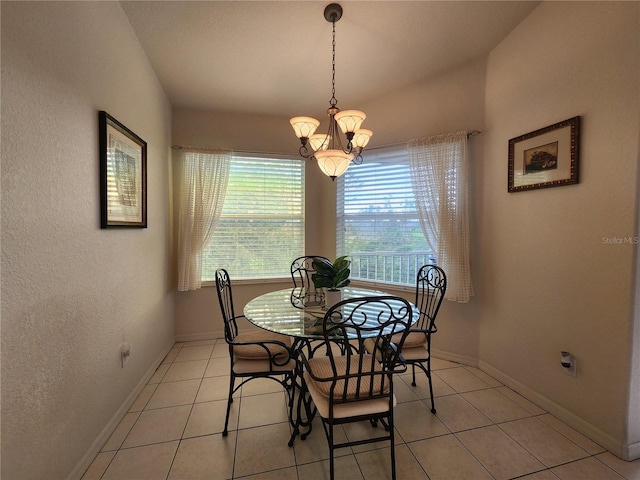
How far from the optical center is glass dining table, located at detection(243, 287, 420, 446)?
5.19 feet

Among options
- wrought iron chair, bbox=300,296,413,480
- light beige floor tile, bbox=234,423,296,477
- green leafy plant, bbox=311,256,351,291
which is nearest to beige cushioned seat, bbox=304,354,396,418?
wrought iron chair, bbox=300,296,413,480

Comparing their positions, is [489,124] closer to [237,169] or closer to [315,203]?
[315,203]

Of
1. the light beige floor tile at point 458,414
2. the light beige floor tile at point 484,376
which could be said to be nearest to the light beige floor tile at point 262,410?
the light beige floor tile at point 458,414

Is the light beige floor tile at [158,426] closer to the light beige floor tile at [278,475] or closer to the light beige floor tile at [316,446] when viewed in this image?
the light beige floor tile at [278,475]

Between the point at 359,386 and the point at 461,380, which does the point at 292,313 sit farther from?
the point at 461,380

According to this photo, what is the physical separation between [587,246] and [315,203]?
258cm

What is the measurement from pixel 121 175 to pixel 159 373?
1.75m

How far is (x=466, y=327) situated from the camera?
2.63 meters

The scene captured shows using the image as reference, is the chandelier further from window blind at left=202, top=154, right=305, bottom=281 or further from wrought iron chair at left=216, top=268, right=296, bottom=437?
window blind at left=202, top=154, right=305, bottom=281

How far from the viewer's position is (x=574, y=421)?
1793 mm

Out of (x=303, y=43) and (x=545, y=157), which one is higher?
(x=303, y=43)

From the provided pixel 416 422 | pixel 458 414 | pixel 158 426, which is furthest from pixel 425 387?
pixel 158 426

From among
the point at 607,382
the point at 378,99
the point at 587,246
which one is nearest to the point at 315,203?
the point at 378,99

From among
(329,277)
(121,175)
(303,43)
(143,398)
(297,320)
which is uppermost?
(303,43)
